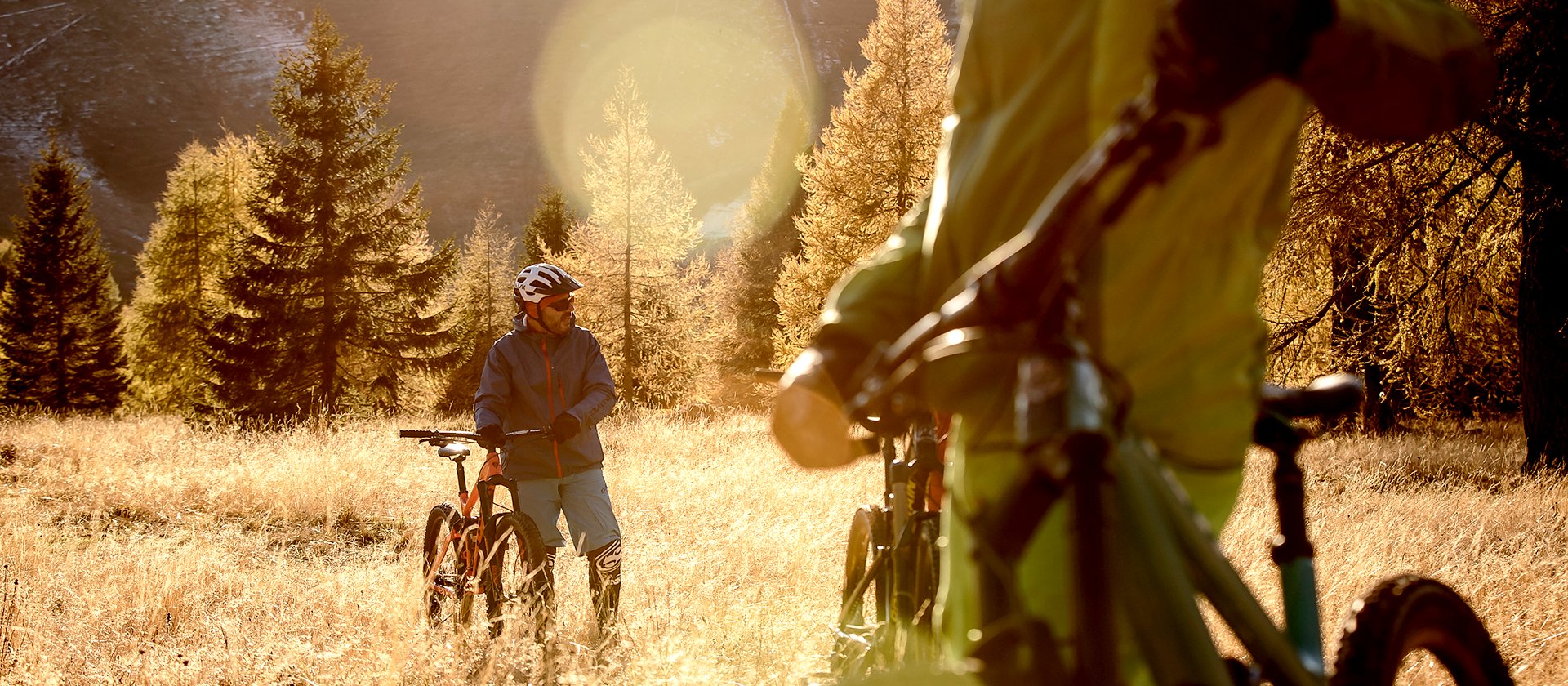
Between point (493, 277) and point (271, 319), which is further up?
point (493, 277)

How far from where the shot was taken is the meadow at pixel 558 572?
4.54m

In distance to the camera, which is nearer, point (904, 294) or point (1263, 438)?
point (904, 294)

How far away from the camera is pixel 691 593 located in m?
6.05

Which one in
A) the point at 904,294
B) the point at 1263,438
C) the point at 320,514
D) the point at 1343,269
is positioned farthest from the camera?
the point at 1343,269

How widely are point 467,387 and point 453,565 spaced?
31.5 metres

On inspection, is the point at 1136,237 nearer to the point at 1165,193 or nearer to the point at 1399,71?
the point at 1165,193

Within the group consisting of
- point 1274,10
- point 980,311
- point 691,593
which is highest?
point 1274,10

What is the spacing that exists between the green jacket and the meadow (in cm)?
126

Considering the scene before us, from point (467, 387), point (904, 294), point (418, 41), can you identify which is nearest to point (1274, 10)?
point (904, 294)

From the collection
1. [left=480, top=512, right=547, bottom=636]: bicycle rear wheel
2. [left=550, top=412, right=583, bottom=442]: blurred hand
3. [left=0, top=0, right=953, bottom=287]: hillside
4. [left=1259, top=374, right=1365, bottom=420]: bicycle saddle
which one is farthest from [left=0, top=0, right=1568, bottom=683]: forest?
[left=0, top=0, right=953, bottom=287]: hillside

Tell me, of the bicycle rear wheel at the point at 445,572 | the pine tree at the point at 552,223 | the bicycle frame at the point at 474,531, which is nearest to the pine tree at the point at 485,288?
the pine tree at the point at 552,223

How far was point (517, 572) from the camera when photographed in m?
5.22

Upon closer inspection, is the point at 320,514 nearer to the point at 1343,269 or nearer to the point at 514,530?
the point at 514,530

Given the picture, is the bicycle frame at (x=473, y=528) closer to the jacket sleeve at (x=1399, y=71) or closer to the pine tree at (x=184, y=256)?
the jacket sleeve at (x=1399, y=71)
